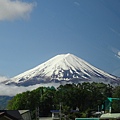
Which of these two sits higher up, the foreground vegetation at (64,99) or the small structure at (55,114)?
the foreground vegetation at (64,99)

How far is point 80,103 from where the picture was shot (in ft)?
217

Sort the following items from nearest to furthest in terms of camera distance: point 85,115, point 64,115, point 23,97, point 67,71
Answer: point 85,115 < point 64,115 < point 23,97 < point 67,71

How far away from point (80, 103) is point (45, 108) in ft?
22.4

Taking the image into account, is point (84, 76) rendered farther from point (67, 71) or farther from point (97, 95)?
point (97, 95)

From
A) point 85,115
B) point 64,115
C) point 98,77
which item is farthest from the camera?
point 98,77

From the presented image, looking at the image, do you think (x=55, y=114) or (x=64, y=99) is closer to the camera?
(x=55, y=114)

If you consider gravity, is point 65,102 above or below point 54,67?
below

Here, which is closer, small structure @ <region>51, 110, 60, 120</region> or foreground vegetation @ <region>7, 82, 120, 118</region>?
small structure @ <region>51, 110, 60, 120</region>

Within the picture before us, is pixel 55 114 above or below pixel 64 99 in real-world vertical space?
below

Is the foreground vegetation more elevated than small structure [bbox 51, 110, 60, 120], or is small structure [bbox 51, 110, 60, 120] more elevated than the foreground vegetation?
the foreground vegetation

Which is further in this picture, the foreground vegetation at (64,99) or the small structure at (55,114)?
the foreground vegetation at (64,99)

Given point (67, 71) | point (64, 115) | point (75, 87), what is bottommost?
point (64, 115)

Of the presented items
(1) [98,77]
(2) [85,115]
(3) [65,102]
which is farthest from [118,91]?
(1) [98,77]

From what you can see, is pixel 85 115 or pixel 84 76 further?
pixel 84 76
